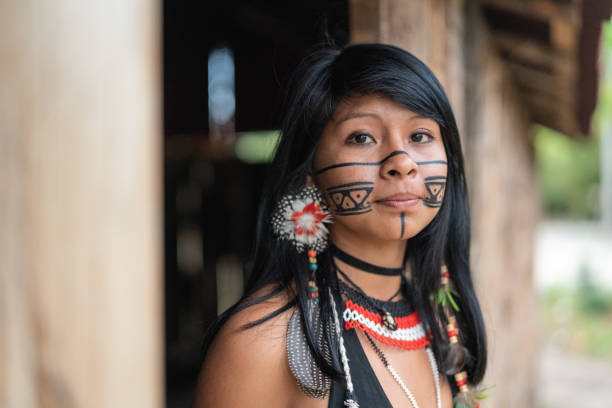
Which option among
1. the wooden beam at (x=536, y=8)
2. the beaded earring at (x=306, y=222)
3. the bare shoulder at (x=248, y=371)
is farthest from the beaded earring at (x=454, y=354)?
the wooden beam at (x=536, y=8)

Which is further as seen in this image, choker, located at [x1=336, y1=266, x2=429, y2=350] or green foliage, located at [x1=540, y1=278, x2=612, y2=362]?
green foliage, located at [x1=540, y1=278, x2=612, y2=362]

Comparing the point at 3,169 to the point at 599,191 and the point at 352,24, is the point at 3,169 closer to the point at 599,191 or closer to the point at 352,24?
the point at 352,24

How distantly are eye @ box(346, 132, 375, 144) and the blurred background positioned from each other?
0.35m

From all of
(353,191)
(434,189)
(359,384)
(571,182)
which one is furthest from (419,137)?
(571,182)

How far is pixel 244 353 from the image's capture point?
126cm

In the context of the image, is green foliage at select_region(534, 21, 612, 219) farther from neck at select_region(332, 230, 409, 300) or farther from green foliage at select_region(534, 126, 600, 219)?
neck at select_region(332, 230, 409, 300)

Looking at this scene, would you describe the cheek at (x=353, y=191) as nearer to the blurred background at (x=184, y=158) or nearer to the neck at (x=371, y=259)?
the neck at (x=371, y=259)

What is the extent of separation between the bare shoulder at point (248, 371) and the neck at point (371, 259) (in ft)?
0.94

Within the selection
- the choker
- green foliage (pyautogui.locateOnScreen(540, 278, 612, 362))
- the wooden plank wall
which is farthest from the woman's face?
green foliage (pyautogui.locateOnScreen(540, 278, 612, 362))

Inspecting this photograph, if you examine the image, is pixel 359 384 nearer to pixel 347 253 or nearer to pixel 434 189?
pixel 347 253

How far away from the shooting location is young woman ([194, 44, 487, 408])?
1271mm

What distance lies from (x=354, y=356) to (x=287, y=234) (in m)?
0.37

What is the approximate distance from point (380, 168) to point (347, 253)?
28 cm

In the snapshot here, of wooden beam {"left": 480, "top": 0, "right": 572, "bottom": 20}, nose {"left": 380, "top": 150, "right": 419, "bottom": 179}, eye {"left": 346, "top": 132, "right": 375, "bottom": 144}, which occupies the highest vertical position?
wooden beam {"left": 480, "top": 0, "right": 572, "bottom": 20}
